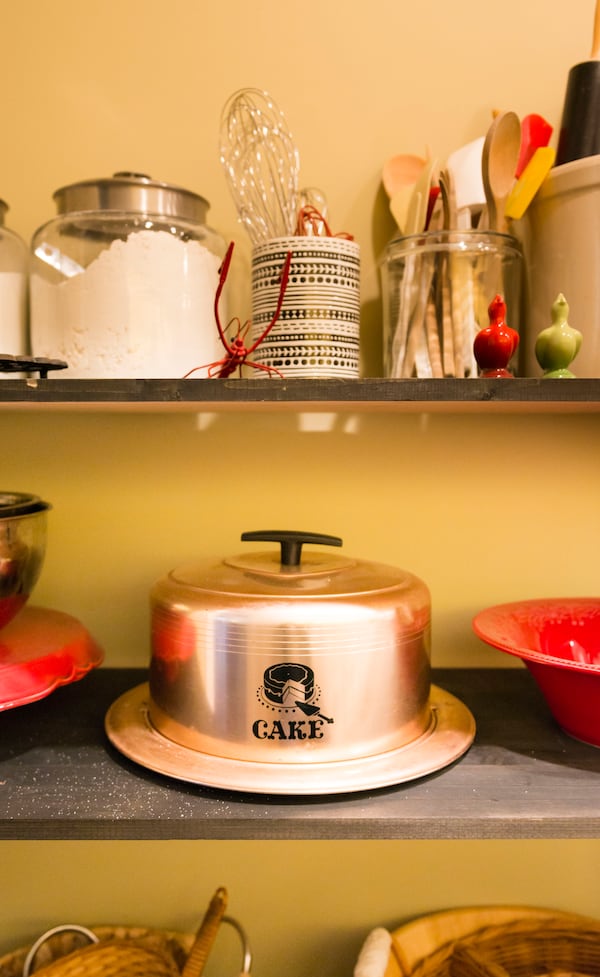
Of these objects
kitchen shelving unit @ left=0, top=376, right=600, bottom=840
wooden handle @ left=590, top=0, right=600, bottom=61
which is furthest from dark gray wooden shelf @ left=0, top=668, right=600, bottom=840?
wooden handle @ left=590, top=0, right=600, bottom=61

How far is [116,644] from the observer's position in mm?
929

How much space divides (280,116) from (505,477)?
0.50 metres

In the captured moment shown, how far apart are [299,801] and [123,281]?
0.50 m

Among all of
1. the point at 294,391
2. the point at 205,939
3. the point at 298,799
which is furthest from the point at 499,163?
the point at 205,939

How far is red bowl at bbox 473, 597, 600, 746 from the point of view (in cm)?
67

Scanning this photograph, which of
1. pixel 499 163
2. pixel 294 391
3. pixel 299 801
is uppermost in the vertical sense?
pixel 499 163

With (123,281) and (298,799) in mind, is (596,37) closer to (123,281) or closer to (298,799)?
(123,281)

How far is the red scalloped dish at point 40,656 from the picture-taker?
2.19 feet

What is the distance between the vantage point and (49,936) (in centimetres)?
93

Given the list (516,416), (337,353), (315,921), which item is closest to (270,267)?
(337,353)

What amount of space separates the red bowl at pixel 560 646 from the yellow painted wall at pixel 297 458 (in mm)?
105

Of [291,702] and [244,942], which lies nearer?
[291,702]

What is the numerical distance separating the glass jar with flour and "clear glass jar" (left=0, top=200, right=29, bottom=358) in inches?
1.7

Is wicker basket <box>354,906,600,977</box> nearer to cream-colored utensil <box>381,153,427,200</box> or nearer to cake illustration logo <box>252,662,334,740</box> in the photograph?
cake illustration logo <box>252,662,334,740</box>
